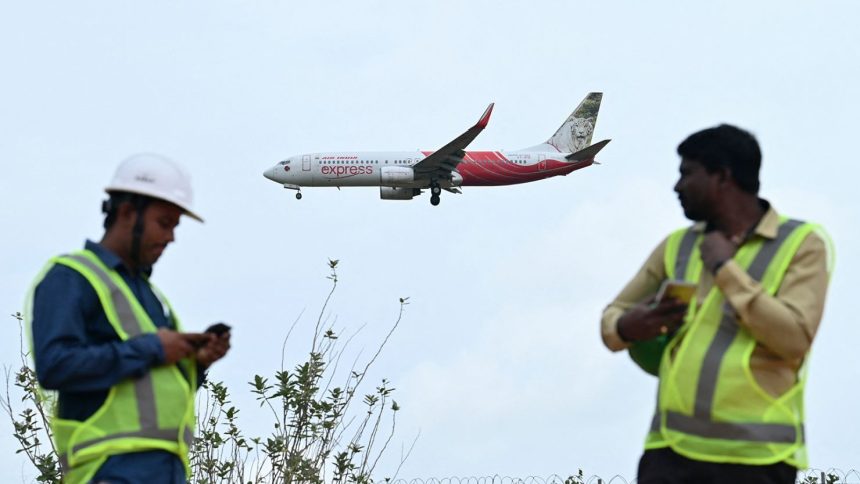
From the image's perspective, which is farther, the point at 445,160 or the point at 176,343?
the point at 445,160

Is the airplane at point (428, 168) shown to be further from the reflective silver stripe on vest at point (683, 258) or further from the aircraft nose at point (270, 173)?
the reflective silver stripe on vest at point (683, 258)

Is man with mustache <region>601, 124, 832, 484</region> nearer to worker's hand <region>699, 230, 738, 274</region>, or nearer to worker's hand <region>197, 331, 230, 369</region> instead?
worker's hand <region>699, 230, 738, 274</region>

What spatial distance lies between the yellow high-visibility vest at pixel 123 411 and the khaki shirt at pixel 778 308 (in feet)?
3.29

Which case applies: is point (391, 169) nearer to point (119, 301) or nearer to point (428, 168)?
point (428, 168)

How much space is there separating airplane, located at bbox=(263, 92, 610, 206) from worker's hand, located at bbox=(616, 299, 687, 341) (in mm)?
34739

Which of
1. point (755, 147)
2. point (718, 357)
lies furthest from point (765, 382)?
point (755, 147)

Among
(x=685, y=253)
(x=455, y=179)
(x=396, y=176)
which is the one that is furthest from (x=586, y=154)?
(x=685, y=253)

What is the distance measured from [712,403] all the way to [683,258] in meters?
0.38

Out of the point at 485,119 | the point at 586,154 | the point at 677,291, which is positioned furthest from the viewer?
the point at 586,154

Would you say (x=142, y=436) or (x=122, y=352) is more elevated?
(x=122, y=352)

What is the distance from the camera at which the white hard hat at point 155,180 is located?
10.3 ft

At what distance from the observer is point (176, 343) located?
298 centimetres

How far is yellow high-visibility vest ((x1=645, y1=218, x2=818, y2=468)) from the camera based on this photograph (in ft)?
9.32

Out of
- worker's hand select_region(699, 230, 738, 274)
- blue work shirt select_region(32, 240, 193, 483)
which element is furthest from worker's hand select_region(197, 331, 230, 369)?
worker's hand select_region(699, 230, 738, 274)
